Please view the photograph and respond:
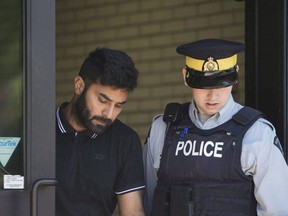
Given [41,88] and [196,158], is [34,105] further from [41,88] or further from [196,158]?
[196,158]

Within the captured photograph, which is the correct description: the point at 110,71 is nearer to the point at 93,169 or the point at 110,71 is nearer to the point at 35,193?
the point at 93,169

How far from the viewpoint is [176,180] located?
10.5ft

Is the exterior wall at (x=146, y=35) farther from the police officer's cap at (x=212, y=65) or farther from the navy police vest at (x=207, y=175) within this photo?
the navy police vest at (x=207, y=175)

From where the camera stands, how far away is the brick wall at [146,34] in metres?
5.01

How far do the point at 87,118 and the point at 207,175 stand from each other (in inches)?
23.3

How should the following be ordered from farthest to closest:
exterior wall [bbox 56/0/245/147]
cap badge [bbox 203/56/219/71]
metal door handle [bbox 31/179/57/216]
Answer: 1. exterior wall [bbox 56/0/245/147]
2. cap badge [bbox 203/56/219/71]
3. metal door handle [bbox 31/179/57/216]

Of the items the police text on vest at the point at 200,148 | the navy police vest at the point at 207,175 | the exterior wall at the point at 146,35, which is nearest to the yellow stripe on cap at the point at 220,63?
the navy police vest at the point at 207,175

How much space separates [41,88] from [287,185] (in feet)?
3.73

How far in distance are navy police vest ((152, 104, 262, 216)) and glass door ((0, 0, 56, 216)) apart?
Answer: 0.66 metres

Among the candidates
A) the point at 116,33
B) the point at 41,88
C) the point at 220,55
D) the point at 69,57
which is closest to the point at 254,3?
the point at 220,55

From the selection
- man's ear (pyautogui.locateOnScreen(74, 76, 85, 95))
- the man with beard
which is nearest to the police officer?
the man with beard

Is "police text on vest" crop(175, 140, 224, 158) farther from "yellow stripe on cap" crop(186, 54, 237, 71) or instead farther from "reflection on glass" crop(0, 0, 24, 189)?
"reflection on glass" crop(0, 0, 24, 189)

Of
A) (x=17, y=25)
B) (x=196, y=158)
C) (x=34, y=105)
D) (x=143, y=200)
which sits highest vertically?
(x=17, y=25)

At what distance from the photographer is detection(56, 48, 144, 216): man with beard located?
326cm
